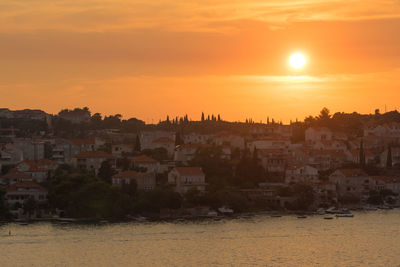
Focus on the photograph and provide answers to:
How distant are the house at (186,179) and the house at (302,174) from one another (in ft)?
32.2

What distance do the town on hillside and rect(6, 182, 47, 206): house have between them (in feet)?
0.24

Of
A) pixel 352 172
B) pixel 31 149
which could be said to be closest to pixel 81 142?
pixel 31 149

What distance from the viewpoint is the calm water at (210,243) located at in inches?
1850

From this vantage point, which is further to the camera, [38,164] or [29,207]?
[38,164]

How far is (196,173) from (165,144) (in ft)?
59.1

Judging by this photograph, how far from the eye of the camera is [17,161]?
81.8m

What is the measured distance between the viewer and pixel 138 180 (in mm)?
69062

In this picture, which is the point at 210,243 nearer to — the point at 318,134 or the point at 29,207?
the point at 29,207

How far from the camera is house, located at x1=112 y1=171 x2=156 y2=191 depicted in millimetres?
69000

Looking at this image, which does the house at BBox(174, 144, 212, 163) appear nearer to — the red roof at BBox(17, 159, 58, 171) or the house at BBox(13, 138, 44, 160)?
the red roof at BBox(17, 159, 58, 171)

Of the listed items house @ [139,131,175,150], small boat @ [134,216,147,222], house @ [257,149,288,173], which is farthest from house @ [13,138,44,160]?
small boat @ [134,216,147,222]

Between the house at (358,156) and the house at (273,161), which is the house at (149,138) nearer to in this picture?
the house at (273,161)

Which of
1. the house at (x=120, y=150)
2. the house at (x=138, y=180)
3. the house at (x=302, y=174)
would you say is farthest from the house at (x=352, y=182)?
the house at (x=120, y=150)

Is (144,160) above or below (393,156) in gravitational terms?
below
